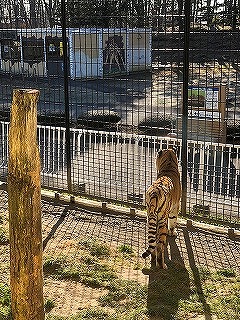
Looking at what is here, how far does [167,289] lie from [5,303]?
1625mm

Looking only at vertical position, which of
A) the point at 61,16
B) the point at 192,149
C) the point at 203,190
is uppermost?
the point at 61,16

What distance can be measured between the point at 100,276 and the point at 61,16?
→ 3923 millimetres

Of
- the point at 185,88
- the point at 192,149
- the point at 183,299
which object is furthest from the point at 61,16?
the point at 183,299

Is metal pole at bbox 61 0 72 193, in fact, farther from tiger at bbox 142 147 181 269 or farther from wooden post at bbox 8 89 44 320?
wooden post at bbox 8 89 44 320

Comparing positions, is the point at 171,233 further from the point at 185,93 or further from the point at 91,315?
the point at 91,315

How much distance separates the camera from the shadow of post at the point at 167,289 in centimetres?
471

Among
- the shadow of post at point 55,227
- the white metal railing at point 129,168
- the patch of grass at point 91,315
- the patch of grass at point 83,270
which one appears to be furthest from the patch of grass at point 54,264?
the white metal railing at point 129,168

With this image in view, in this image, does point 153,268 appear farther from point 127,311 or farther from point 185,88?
point 185,88

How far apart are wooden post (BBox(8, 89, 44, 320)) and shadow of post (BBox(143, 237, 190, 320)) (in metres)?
1.53

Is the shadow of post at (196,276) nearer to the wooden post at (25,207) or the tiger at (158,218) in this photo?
the tiger at (158,218)

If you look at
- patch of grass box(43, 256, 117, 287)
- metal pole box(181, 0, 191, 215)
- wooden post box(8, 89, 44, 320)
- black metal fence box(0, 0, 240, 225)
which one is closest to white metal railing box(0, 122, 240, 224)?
black metal fence box(0, 0, 240, 225)

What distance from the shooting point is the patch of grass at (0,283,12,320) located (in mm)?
4629

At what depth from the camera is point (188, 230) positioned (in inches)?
261

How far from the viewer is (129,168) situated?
26.9 ft
